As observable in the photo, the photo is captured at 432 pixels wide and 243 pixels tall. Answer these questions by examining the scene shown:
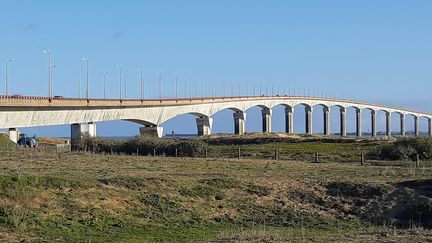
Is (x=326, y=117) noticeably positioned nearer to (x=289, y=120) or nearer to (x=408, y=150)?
(x=289, y=120)

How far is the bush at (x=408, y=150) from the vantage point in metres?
63.9

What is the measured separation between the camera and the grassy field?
74.7ft

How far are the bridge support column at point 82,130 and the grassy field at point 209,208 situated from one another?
60826mm

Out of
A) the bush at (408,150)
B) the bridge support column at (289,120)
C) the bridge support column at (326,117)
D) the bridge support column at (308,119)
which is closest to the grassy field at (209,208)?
the bush at (408,150)

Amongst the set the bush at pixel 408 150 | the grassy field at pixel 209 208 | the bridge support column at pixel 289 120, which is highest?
the bridge support column at pixel 289 120

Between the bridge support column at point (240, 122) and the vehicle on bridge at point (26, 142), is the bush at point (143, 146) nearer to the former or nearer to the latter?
the vehicle on bridge at point (26, 142)

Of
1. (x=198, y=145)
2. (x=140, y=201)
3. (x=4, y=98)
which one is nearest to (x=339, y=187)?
(x=140, y=201)

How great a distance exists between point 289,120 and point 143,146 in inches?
4065

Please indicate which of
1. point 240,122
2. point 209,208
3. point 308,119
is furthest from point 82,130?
point 308,119

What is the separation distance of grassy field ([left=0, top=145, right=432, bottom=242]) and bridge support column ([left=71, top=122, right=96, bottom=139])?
60.8m

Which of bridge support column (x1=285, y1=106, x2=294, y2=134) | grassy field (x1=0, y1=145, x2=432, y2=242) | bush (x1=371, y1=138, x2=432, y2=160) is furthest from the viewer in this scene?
bridge support column (x1=285, y1=106, x2=294, y2=134)

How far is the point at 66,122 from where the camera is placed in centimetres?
9481

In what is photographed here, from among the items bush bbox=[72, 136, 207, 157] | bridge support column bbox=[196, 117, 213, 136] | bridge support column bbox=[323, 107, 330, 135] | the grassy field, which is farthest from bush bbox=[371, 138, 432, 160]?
bridge support column bbox=[323, 107, 330, 135]

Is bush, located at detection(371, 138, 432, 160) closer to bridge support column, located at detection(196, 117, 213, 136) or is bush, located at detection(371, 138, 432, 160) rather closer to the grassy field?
the grassy field
